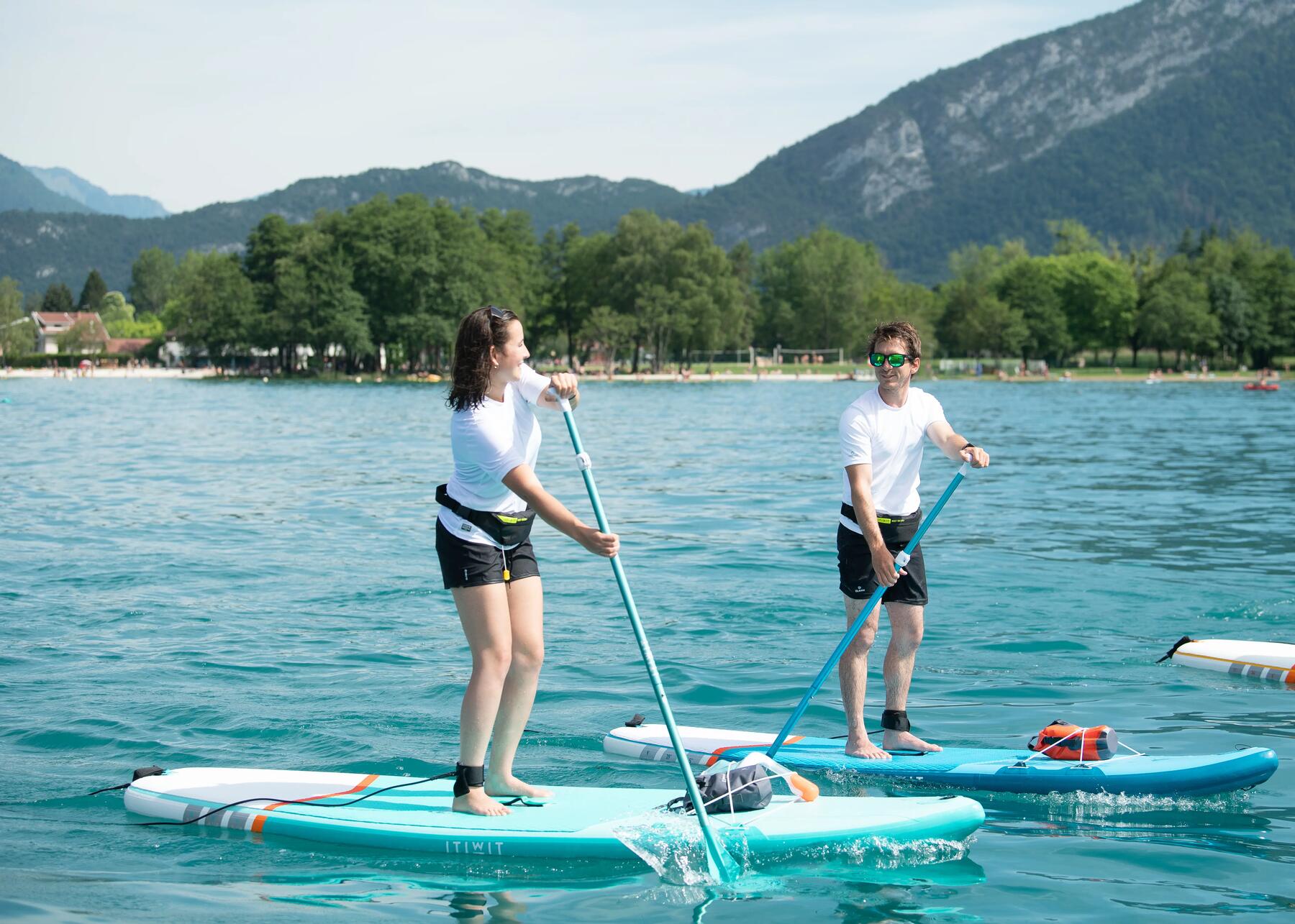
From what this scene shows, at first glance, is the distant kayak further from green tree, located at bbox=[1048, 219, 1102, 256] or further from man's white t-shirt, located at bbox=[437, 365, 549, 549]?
green tree, located at bbox=[1048, 219, 1102, 256]

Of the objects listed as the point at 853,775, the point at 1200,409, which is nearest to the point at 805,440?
the point at 1200,409

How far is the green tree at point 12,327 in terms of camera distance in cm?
15600

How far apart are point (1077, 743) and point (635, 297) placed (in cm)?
11692

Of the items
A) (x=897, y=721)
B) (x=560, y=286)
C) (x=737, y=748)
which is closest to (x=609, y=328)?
(x=560, y=286)

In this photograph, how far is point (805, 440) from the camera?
4347 cm

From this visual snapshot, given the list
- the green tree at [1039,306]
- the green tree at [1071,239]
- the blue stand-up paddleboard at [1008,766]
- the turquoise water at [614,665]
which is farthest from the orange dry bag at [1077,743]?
the green tree at [1071,239]

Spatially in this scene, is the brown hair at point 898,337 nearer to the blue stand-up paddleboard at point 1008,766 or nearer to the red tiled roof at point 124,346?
the blue stand-up paddleboard at point 1008,766

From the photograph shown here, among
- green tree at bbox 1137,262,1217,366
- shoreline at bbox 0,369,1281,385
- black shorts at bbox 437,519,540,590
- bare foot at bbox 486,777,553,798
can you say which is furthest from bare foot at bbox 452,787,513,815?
green tree at bbox 1137,262,1217,366

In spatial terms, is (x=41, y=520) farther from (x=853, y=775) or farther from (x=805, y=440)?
(x=805, y=440)

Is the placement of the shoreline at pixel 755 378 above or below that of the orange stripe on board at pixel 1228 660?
above

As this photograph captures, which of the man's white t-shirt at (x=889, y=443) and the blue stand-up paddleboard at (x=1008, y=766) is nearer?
the blue stand-up paddleboard at (x=1008, y=766)

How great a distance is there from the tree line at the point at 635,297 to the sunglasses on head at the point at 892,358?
102481mm

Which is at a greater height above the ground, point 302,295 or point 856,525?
point 302,295

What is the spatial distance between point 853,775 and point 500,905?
270 cm
